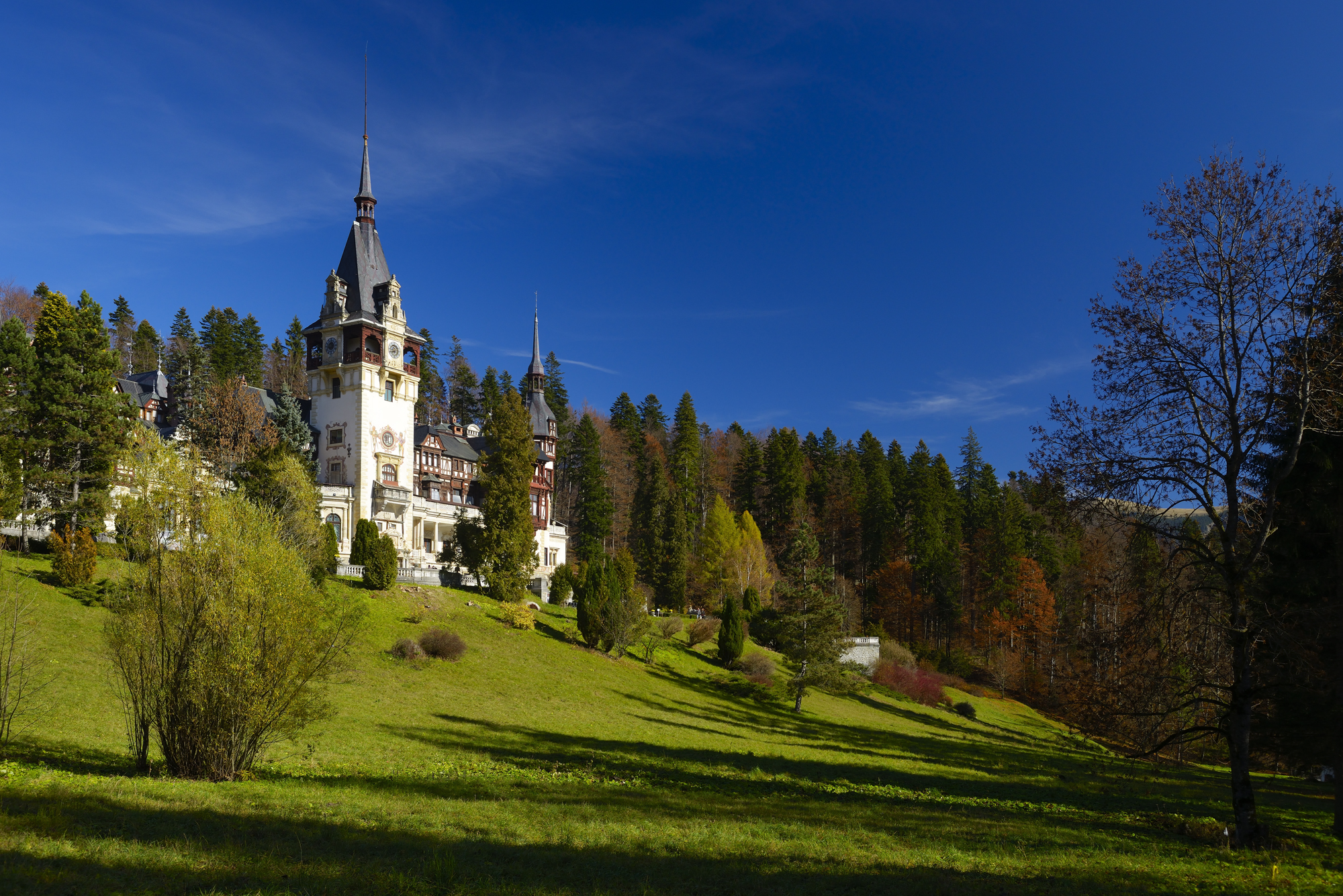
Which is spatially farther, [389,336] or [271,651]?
[389,336]

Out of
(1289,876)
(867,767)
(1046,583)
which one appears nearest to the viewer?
(1289,876)

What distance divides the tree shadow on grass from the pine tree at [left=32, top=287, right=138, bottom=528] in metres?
27.4

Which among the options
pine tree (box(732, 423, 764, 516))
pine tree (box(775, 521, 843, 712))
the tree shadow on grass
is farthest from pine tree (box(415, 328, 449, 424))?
the tree shadow on grass

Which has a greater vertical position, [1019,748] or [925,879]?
[925,879]

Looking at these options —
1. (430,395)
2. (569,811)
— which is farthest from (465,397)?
(569,811)

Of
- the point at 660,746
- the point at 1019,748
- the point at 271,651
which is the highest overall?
the point at 271,651

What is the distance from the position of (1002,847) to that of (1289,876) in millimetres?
3557

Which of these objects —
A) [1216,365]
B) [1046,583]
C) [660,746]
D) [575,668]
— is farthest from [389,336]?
[1046,583]

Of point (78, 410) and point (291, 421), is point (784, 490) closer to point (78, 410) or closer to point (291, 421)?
point (291, 421)

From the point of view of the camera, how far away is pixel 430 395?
90.8 meters

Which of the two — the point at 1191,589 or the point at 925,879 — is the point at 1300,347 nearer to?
the point at 1191,589

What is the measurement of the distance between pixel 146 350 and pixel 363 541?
190 ft

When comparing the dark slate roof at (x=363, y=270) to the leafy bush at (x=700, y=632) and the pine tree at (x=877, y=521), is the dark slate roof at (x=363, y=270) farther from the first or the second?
the pine tree at (x=877, y=521)

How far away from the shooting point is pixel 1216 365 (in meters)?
13.3
